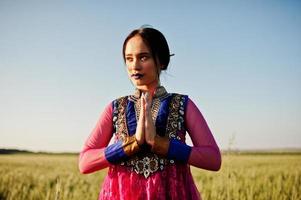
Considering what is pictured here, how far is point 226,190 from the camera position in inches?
163

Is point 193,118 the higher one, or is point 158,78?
point 158,78

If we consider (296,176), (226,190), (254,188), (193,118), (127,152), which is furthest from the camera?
(296,176)

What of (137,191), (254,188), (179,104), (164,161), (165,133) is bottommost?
(254,188)

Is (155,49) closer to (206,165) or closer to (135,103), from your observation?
(135,103)

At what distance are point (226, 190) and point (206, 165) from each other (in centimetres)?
240

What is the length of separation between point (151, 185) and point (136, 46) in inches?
24.0

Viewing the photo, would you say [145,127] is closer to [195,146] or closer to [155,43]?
[195,146]

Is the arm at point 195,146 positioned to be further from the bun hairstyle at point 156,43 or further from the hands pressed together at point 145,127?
the bun hairstyle at point 156,43

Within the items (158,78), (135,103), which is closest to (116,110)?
(135,103)

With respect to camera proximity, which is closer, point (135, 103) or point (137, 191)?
point (137, 191)

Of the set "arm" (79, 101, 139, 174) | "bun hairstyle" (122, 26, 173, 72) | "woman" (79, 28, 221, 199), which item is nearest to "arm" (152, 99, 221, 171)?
"woman" (79, 28, 221, 199)

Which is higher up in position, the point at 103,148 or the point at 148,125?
the point at 148,125

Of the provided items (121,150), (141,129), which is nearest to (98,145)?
(121,150)

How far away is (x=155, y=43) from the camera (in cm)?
199
